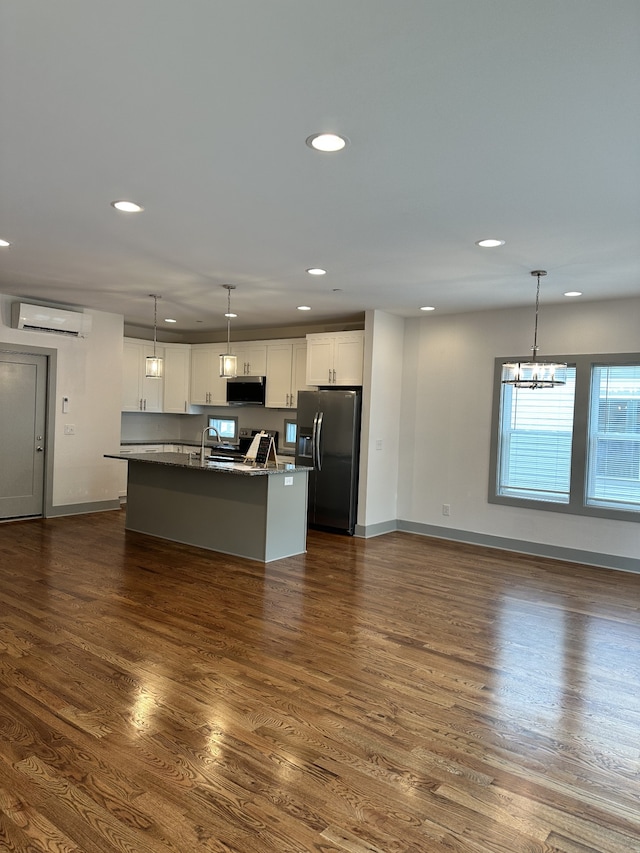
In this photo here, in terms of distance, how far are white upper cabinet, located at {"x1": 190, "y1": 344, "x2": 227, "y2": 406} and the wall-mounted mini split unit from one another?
213cm

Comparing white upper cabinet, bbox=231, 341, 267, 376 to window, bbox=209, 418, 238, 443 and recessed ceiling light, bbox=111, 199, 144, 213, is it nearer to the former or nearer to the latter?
window, bbox=209, 418, 238, 443

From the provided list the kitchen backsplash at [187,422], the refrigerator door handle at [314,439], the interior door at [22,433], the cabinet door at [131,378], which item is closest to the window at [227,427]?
the kitchen backsplash at [187,422]

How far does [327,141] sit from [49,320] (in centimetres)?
539

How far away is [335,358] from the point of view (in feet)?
23.7

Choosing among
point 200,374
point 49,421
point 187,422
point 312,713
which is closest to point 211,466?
point 49,421

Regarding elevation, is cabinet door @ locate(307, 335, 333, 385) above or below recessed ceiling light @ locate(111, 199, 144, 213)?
below

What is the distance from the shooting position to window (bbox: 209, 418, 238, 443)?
30.5 feet

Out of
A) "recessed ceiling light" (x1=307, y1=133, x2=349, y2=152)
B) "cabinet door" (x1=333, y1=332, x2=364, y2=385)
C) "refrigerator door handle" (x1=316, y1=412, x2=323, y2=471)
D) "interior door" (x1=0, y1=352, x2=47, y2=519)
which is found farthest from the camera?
"refrigerator door handle" (x1=316, y1=412, x2=323, y2=471)

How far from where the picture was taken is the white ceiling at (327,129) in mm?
1764

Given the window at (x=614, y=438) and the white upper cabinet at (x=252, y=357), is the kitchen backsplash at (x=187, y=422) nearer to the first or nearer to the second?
the white upper cabinet at (x=252, y=357)

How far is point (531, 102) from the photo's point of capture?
84.1 inches

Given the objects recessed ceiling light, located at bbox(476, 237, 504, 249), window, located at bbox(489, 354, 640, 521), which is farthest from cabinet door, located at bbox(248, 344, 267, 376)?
recessed ceiling light, located at bbox(476, 237, 504, 249)

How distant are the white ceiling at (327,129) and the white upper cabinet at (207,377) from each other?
425cm

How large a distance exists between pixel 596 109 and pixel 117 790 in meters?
3.10
